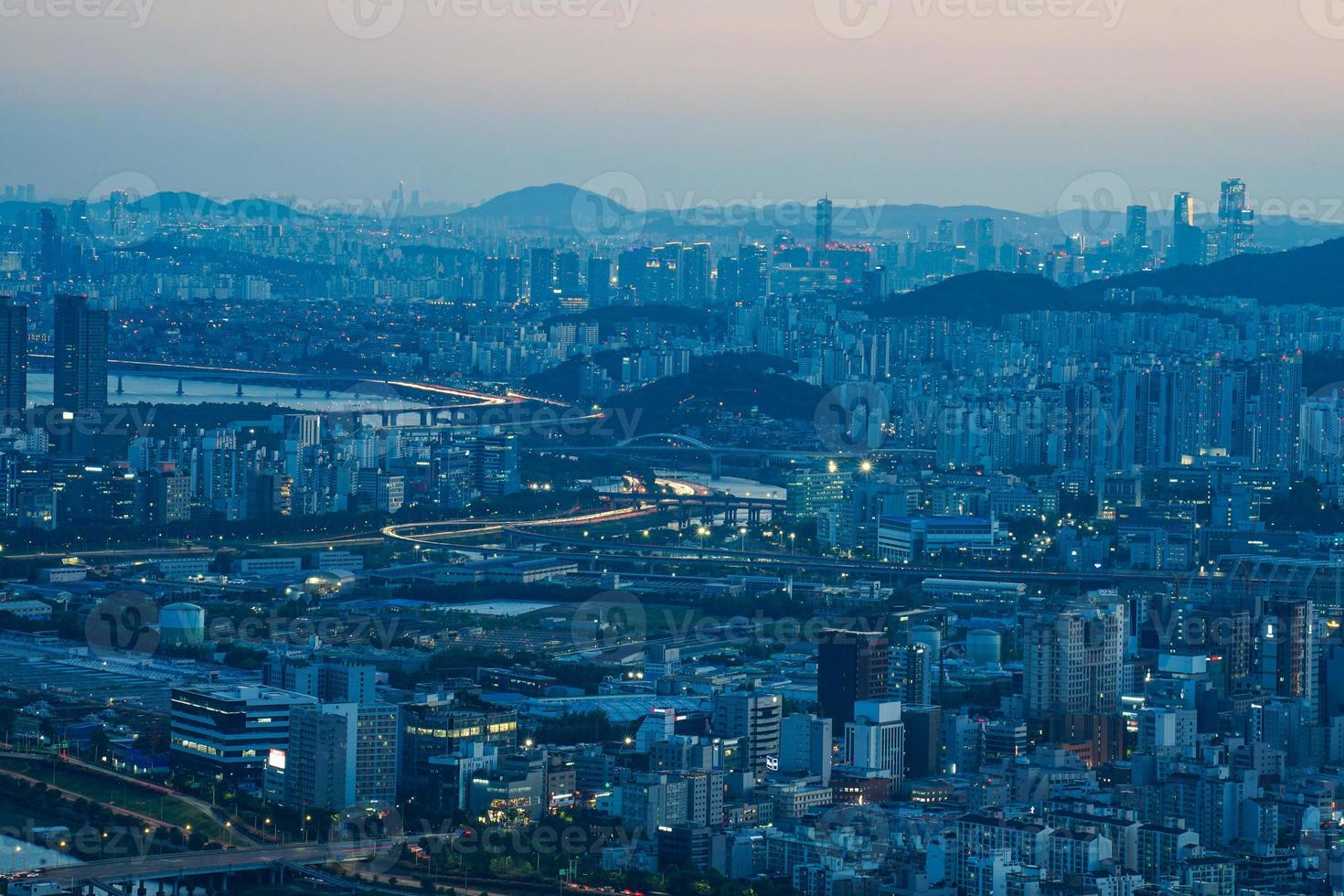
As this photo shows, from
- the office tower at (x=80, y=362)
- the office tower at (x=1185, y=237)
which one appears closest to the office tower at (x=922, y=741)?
the office tower at (x=80, y=362)

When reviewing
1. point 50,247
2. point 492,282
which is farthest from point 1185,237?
point 50,247

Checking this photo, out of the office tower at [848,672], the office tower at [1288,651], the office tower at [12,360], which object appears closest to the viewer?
the office tower at [848,672]

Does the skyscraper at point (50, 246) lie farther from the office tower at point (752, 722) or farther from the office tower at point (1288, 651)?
the office tower at point (752, 722)

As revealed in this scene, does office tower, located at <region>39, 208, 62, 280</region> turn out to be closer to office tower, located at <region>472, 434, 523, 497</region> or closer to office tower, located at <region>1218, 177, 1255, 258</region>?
office tower, located at <region>1218, 177, 1255, 258</region>

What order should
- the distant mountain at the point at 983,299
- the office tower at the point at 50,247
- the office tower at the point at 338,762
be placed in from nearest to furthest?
1. the office tower at the point at 338,762
2. the distant mountain at the point at 983,299
3. the office tower at the point at 50,247

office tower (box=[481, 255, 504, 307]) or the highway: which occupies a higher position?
office tower (box=[481, 255, 504, 307])

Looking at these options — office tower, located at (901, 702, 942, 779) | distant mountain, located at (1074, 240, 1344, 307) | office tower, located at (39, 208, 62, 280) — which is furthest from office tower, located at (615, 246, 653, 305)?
office tower, located at (901, 702, 942, 779)
